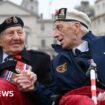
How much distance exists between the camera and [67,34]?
9.41ft

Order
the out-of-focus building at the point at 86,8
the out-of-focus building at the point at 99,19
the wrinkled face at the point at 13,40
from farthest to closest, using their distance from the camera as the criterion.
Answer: the out-of-focus building at the point at 86,8 < the out-of-focus building at the point at 99,19 < the wrinkled face at the point at 13,40

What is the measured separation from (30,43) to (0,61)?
193 ft

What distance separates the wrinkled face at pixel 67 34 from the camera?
2860 millimetres

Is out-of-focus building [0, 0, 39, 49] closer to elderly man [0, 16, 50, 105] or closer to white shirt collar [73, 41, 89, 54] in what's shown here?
elderly man [0, 16, 50, 105]

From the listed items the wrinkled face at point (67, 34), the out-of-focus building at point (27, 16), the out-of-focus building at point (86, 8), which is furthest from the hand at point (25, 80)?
the out-of-focus building at point (27, 16)

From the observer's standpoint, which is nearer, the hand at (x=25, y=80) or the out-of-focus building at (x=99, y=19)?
the hand at (x=25, y=80)

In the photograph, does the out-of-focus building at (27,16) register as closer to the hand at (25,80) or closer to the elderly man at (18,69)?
the elderly man at (18,69)

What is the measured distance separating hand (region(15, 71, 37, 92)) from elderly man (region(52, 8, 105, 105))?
0.66 feet

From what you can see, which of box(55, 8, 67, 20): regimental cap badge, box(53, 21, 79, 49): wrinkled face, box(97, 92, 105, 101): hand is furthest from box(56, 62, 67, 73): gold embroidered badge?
box(97, 92, 105, 101): hand

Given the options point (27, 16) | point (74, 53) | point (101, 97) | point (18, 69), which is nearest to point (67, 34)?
point (74, 53)

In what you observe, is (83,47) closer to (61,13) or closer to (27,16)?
(61,13)

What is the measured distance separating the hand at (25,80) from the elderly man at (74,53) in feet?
0.66

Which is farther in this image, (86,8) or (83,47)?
(86,8)

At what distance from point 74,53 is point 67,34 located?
0.41 ft
